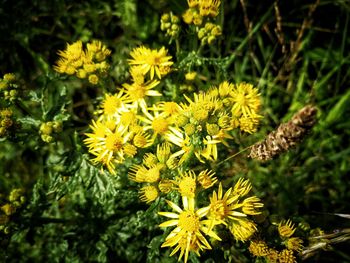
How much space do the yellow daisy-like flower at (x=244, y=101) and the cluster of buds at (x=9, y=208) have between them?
209 centimetres

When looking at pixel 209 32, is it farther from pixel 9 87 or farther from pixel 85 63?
pixel 9 87

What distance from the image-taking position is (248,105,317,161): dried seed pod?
7.20ft

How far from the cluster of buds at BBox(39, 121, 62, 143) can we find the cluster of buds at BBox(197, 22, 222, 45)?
5.30ft

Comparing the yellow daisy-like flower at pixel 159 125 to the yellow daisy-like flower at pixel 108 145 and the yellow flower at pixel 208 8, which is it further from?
the yellow flower at pixel 208 8

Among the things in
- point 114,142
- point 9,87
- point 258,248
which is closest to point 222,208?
point 258,248

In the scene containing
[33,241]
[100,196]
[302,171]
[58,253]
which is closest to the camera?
[100,196]

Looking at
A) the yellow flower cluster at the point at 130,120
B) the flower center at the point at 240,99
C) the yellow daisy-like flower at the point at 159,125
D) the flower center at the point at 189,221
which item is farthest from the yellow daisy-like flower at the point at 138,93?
the flower center at the point at 189,221

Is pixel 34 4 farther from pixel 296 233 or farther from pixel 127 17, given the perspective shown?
pixel 296 233

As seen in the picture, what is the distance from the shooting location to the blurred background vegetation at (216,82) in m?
3.78

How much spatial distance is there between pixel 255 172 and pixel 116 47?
252cm

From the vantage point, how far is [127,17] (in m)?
5.03

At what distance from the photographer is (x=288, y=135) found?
94.1 inches

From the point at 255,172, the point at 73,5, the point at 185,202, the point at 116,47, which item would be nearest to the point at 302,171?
the point at 255,172

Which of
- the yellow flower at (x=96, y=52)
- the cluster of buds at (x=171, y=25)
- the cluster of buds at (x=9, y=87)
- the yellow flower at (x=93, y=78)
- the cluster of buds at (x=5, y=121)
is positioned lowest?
the cluster of buds at (x=5, y=121)
